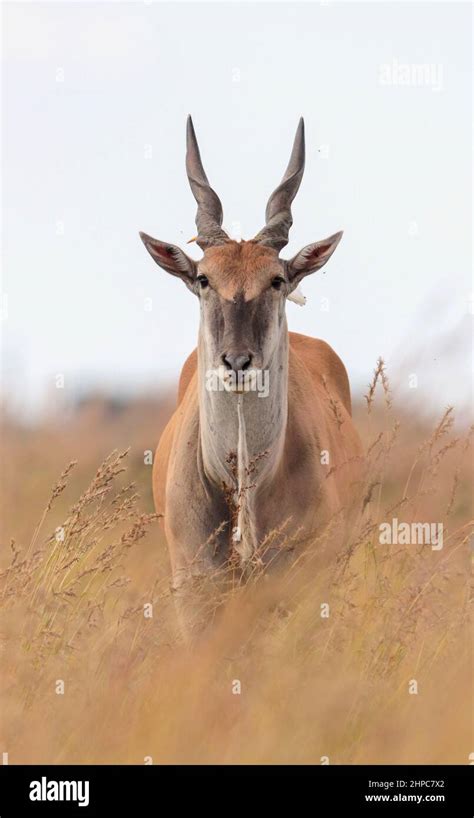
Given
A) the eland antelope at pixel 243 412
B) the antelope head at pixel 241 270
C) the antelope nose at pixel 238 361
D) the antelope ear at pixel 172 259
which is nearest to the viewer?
the antelope nose at pixel 238 361

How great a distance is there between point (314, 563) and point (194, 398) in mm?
1442

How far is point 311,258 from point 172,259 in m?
0.79

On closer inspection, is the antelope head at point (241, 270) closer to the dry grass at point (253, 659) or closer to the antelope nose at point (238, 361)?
the antelope nose at point (238, 361)

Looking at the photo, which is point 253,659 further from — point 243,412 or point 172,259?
point 172,259

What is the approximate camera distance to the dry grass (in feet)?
17.1

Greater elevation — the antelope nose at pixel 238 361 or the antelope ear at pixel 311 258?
the antelope ear at pixel 311 258

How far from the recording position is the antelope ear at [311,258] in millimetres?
7371

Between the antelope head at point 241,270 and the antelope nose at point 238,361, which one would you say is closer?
the antelope nose at point 238,361

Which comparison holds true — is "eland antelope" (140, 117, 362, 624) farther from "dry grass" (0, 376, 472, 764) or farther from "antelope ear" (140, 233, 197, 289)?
"dry grass" (0, 376, 472, 764)

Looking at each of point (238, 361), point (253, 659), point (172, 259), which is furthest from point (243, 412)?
point (253, 659)

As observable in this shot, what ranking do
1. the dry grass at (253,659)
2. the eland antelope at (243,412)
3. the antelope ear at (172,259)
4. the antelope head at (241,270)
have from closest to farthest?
the dry grass at (253,659) < the antelope head at (241,270) < the eland antelope at (243,412) < the antelope ear at (172,259)

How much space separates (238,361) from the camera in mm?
6523

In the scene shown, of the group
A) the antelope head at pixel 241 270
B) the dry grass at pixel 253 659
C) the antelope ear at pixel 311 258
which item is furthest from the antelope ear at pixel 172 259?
the dry grass at pixel 253 659

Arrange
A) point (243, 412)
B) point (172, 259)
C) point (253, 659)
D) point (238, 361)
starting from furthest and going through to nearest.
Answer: point (172, 259) → point (243, 412) → point (238, 361) → point (253, 659)
